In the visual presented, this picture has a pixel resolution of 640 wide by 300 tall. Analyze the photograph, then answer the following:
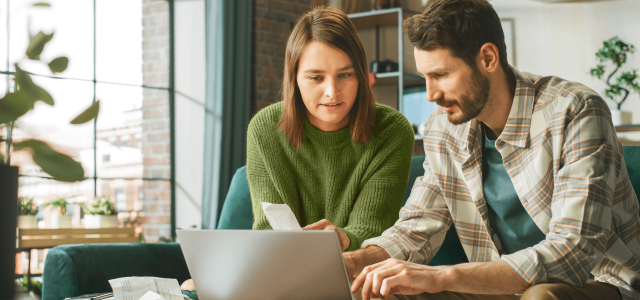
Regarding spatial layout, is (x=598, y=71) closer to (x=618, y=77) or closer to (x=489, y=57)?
(x=618, y=77)

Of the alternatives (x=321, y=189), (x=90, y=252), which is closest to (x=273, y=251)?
(x=321, y=189)

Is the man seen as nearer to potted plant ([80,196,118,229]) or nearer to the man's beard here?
the man's beard

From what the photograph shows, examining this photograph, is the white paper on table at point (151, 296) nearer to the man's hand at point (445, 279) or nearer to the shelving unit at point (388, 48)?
the man's hand at point (445, 279)

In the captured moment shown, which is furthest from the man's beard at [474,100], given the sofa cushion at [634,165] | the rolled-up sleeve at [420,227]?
the sofa cushion at [634,165]

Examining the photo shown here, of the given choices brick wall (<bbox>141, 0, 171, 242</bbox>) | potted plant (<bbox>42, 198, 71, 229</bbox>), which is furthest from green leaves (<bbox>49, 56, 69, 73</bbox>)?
Result: brick wall (<bbox>141, 0, 171, 242</bbox>)

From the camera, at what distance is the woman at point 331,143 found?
5.06 feet

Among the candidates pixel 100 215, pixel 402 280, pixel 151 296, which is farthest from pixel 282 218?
pixel 100 215

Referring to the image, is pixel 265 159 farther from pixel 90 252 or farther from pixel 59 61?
pixel 59 61

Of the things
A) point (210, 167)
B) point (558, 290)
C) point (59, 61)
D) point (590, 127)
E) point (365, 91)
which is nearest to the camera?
point (59, 61)

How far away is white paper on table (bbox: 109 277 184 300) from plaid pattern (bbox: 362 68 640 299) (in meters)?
→ 0.45

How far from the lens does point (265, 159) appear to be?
1.64 metres

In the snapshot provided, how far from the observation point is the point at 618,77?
3.59m

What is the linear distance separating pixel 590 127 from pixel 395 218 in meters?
0.61

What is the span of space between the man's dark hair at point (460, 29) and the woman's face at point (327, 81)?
0.27 m
